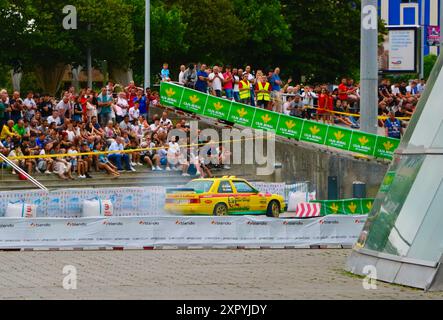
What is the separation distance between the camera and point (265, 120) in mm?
42844

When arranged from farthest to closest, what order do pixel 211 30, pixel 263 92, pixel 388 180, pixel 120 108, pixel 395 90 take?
pixel 211 30 → pixel 395 90 → pixel 263 92 → pixel 120 108 → pixel 388 180

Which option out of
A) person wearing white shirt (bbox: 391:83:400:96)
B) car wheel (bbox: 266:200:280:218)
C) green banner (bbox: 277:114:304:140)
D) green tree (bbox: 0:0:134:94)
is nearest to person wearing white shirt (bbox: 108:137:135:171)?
car wheel (bbox: 266:200:280:218)

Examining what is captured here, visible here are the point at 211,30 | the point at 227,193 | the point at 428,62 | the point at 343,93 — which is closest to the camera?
the point at 227,193

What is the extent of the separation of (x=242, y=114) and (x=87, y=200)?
1295 centimetres

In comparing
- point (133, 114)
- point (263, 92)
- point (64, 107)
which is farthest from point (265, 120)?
point (64, 107)

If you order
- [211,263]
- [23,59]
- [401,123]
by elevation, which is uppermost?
[23,59]

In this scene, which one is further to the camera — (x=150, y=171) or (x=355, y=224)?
(x=150, y=171)

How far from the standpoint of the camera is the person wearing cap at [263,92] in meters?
43.5

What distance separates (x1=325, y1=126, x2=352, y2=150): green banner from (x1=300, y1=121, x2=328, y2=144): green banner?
0.76 feet

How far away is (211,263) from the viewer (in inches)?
899

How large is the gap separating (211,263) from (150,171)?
51.0 ft

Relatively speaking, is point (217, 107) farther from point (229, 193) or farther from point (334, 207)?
point (334, 207)

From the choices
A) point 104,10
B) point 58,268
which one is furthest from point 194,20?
point 58,268
